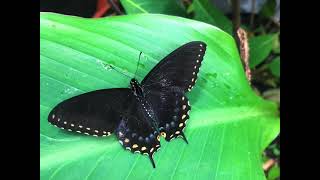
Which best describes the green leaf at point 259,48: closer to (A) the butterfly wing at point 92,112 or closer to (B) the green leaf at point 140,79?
(B) the green leaf at point 140,79

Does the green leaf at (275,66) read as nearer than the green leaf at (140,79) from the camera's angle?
No

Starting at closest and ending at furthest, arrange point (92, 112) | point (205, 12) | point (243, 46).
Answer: point (92, 112) < point (243, 46) < point (205, 12)

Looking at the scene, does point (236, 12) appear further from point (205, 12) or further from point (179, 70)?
point (179, 70)

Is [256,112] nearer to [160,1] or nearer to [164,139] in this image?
[164,139]

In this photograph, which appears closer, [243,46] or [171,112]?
[171,112]

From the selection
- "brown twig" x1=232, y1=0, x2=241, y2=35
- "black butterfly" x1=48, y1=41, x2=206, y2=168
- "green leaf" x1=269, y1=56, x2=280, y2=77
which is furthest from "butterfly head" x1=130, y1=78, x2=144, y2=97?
"green leaf" x1=269, y1=56, x2=280, y2=77

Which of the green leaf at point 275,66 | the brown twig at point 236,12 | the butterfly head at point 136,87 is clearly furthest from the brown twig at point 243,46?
the butterfly head at point 136,87

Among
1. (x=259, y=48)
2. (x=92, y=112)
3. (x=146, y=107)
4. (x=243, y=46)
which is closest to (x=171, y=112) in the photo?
(x=146, y=107)
